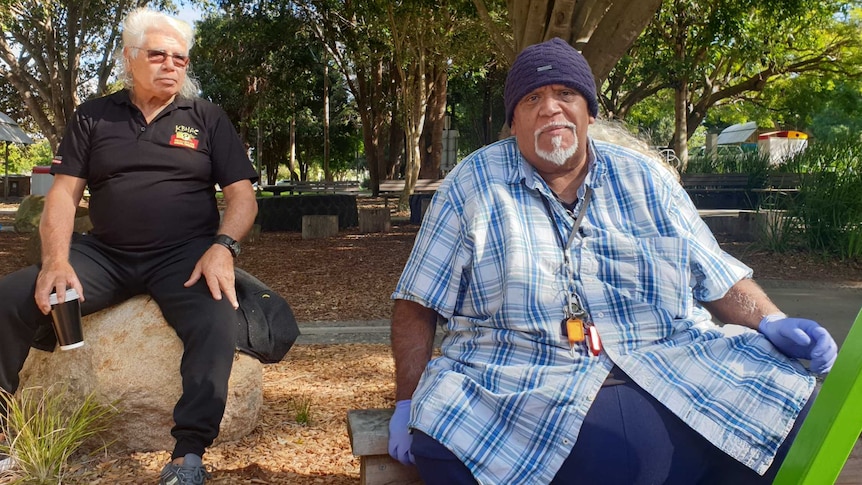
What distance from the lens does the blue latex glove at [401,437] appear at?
2170 millimetres

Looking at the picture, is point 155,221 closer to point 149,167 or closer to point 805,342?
point 149,167

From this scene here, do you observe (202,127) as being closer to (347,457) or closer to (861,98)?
(347,457)

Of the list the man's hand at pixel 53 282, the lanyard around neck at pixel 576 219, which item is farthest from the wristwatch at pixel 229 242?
the lanyard around neck at pixel 576 219

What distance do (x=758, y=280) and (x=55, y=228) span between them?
7209mm

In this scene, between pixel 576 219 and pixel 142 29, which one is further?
pixel 142 29

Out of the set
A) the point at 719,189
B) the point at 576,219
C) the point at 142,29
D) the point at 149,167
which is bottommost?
the point at 719,189

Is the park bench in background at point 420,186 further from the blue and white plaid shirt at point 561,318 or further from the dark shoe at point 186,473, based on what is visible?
the blue and white plaid shirt at point 561,318

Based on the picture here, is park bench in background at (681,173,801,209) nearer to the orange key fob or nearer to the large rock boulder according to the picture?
the large rock boulder

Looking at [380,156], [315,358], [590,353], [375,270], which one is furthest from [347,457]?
[380,156]

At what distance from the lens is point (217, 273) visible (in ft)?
9.87

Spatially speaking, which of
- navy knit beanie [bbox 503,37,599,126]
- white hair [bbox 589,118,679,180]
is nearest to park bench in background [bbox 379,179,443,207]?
white hair [bbox 589,118,679,180]

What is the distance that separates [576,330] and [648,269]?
296 millimetres

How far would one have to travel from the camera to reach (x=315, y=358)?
5.01 metres

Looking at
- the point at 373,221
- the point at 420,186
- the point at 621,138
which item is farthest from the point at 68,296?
the point at 420,186
